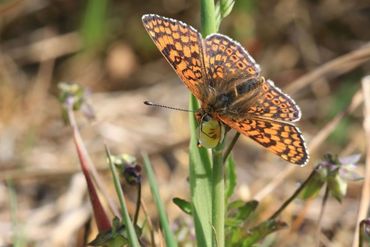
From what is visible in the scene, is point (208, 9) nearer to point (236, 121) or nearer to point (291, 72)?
point (236, 121)

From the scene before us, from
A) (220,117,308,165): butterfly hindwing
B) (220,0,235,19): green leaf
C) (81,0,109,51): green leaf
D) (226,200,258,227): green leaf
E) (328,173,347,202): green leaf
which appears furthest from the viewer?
(81,0,109,51): green leaf

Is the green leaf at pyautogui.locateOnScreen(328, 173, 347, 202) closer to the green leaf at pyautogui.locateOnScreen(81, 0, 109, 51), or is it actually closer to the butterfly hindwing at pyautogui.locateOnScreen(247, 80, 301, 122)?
the butterfly hindwing at pyautogui.locateOnScreen(247, 80, 301, 122)

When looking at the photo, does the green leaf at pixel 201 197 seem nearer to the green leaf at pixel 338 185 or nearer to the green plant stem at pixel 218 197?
the green plant stem at pixel 218 197

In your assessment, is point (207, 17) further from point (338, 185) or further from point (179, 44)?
point (338, 185)

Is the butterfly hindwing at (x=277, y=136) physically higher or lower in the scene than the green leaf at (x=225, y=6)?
lower

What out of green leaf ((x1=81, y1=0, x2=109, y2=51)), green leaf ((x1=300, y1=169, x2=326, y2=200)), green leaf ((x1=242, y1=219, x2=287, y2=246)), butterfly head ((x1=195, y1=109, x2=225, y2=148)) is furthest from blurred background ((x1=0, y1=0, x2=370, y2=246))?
butterfly head ((x1=195, y1=109, x2=225, y2=148))

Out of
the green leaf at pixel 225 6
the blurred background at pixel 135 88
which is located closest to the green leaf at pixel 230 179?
the green leaf at pixel 225 6
